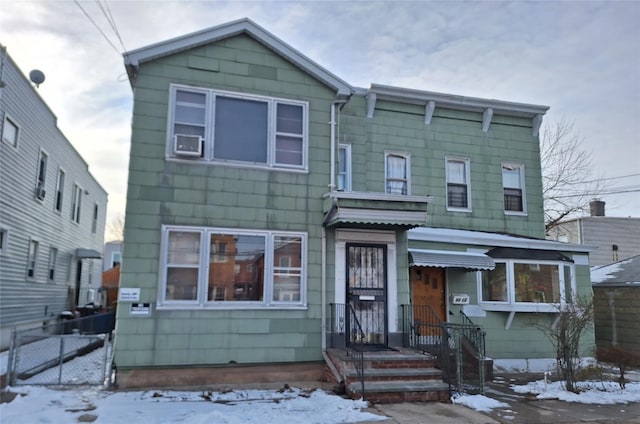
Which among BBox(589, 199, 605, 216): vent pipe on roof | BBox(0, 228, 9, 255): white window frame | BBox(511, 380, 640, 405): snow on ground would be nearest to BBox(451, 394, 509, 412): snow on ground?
BBox(511, 380, 640, 405): snow on ground

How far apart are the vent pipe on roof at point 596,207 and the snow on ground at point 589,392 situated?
48.1 feet

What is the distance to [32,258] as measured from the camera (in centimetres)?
1597

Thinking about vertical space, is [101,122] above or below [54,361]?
above

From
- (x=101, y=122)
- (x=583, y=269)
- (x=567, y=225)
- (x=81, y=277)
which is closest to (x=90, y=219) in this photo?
(x=81, y=277)

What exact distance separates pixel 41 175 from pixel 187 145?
9940 millimetres

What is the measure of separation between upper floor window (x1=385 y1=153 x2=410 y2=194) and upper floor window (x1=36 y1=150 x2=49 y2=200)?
444 inches

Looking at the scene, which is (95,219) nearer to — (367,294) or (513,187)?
(367,294)

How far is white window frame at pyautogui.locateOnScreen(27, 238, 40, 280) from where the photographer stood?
1545 centimetres

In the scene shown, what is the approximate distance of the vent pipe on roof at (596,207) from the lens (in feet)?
75.8

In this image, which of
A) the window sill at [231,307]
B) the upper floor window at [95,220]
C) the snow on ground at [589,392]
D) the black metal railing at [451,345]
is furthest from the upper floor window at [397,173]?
the upper floor window at [95,220]

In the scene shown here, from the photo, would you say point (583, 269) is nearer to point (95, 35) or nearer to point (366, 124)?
point (366, 124)

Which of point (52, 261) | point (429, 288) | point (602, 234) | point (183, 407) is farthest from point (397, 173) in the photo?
point (602, 234)

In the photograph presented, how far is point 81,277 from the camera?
2222 centimetres

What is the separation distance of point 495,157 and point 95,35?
10.8 metres
